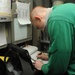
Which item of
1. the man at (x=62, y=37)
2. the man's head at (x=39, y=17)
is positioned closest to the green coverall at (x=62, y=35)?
the man at (x=62, y=37)

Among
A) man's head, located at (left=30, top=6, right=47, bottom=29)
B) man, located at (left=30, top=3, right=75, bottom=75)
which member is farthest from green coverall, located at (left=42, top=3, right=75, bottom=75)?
man's head, located at (left=30, top=6, right=47, bottom=29)

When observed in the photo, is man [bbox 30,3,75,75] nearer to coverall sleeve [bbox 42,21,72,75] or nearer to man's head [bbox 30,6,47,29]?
coverall sleeve [bbox 42,21,72,75]

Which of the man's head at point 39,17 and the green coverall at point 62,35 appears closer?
the green coverall at point 62,35

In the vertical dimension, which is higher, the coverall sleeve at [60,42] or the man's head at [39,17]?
the man's head at [39,17]

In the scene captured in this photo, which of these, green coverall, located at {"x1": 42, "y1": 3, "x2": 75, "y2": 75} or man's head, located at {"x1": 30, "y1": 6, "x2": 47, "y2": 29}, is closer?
green coverall, located at {"x1": 42, "y1": 3, "x2": 75, "y2": 75}

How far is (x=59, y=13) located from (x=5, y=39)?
33.3 inches

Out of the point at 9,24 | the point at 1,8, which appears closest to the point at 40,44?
the point at 9,24

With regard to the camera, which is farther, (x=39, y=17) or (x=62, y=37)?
(x=39, y=17)

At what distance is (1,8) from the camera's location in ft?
4.72

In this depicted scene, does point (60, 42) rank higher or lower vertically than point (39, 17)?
lower

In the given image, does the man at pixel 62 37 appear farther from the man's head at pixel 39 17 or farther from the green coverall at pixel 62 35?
the man's head at pixel 39 17

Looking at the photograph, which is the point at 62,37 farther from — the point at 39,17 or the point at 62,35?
the point at 39,17

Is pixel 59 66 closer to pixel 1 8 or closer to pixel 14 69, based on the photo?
pixel 14 69

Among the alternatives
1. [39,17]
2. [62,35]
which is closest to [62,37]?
[62,35]
